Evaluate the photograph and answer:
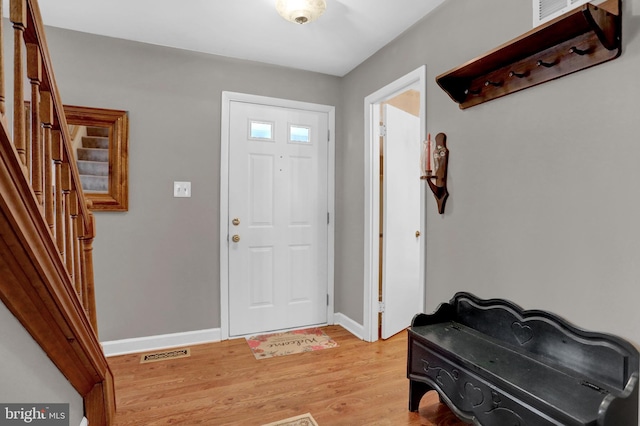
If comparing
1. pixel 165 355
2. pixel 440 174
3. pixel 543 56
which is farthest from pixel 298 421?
pixel 543 56

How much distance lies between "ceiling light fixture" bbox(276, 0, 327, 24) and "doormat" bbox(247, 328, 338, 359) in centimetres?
235

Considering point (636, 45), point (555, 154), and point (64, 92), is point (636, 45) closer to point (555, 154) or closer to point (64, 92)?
point (555, 154)

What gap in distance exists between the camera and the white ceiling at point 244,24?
2248 millimetres

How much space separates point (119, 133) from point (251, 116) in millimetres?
1024

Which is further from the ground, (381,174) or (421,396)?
(381,174)

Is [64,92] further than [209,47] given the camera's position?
No

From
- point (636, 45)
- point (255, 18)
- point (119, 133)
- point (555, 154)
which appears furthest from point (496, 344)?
point (119, 133)

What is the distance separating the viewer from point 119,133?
2668mm

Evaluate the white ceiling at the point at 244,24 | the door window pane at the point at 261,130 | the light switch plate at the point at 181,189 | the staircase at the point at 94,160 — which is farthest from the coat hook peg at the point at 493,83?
the staircase at the point at 94,160

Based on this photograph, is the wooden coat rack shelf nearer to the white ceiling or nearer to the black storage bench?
the white ceiling

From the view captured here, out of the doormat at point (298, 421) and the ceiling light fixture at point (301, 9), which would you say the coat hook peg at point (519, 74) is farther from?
the doormat at point (298, 421)

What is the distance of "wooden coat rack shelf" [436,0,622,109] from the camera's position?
1.33 metres

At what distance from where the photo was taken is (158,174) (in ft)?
9.23

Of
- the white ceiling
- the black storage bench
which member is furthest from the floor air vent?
the black storage bench
